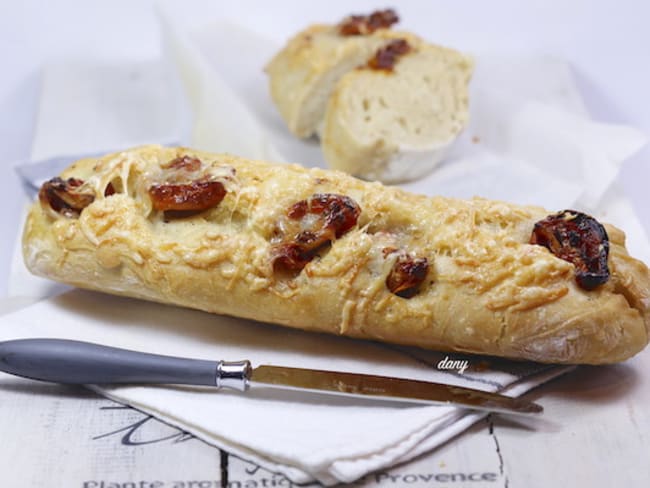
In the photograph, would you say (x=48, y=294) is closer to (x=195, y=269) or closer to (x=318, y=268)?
(x=195, y=269)

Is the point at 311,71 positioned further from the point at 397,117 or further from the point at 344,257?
the point at 344,257

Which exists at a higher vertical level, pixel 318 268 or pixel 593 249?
pixel 593 249

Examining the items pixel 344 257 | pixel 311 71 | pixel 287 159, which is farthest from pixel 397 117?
pixel 344 257

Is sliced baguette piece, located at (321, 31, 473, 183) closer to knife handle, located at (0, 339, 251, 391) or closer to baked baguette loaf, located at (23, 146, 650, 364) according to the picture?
baked baguette loaf, located at (23, 146, 650, 364)

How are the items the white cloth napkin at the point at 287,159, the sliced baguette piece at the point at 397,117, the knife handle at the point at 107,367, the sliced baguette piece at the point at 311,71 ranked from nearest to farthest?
the white cloth napkin at the point at 287,159 < the knife handle at the point at 107,367 < the sliced baguette piece at the point at 397,117 < the sliced baguette piece at the point at 311,71

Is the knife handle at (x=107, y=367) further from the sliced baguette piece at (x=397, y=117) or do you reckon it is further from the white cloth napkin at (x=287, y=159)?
the sliced baguette piece at (x=397, y=117)

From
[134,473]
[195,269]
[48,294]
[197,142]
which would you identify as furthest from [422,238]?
[197,142]

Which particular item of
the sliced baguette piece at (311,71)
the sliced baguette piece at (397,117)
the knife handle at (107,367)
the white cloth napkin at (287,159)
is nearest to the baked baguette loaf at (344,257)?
the white cloth napkin at (287,159)
